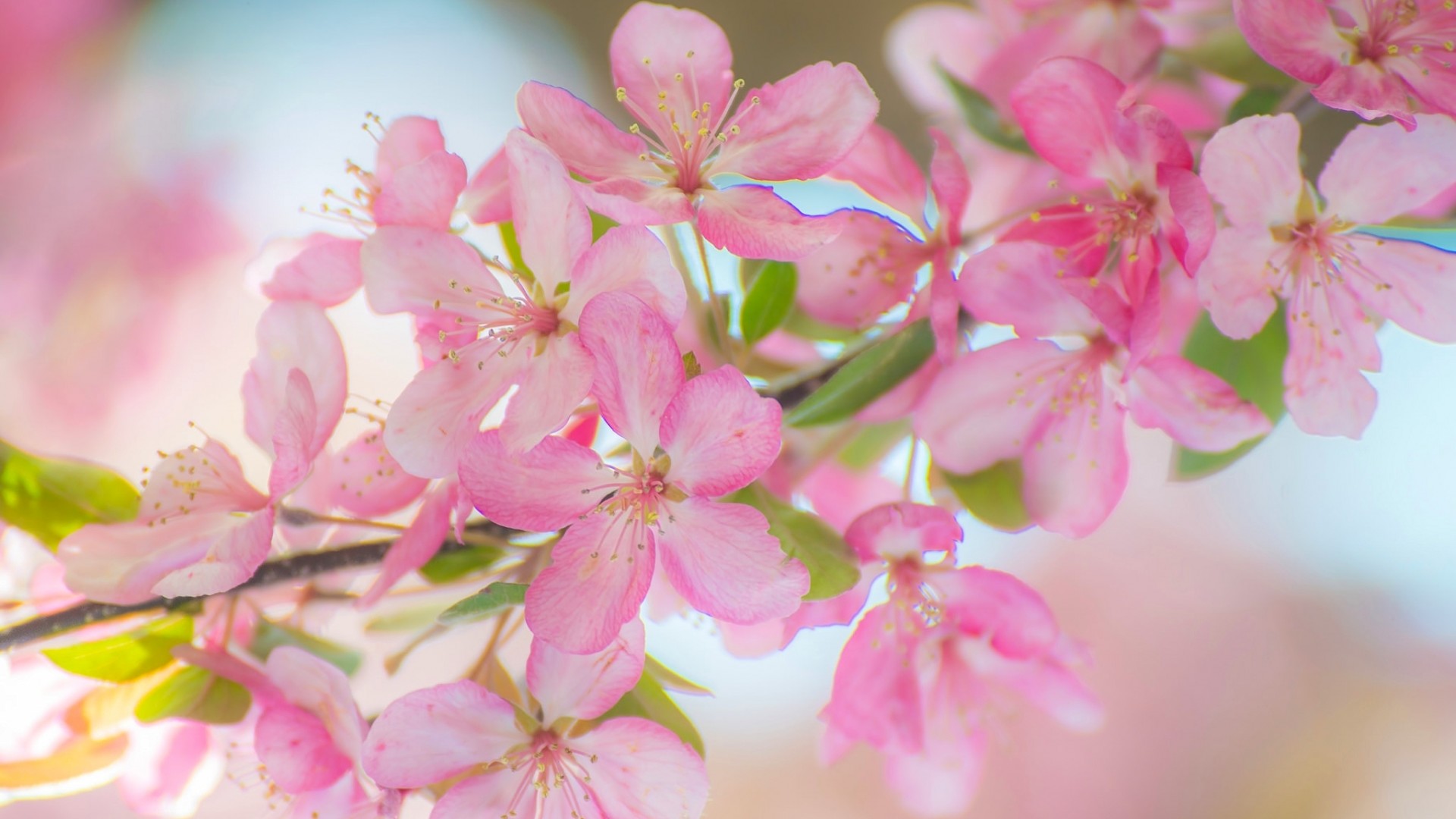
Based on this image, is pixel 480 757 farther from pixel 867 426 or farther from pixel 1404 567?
pixel 1404 567

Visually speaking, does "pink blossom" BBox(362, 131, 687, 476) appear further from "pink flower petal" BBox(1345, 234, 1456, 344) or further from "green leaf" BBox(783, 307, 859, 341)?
"pink flower petal" BBox(1345, 234, 1456, 344)

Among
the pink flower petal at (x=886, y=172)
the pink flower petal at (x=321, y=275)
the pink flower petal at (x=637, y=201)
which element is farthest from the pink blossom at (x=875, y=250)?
the pink flower petal at (x=321, y=275)

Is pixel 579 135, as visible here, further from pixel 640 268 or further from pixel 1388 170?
pixel 1388 170

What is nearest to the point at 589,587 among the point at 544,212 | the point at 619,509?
the point at 619,509

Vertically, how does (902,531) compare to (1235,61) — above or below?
below

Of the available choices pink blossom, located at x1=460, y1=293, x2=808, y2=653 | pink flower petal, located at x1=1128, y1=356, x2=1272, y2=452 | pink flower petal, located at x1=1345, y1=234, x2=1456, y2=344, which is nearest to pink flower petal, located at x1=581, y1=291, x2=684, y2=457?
pink blossom, located at x1=460, y1=293, x2=808, y2=653

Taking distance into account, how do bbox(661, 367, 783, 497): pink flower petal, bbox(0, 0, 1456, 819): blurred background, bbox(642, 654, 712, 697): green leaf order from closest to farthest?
bbox(661, 367, 783, 497): pink flower petal
bbox(642, 654, 712, 697): green leaf
bbox(0, 0, 1456, 819): blurred background

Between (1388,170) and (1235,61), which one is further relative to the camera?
(1235,61)

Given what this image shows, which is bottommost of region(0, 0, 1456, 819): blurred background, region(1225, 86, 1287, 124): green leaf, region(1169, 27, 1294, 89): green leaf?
region(0, 0, 1456, 819): blurred background
